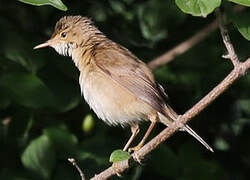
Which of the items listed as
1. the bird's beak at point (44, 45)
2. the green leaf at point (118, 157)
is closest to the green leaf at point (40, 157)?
the bird's beak at point (44, 45)

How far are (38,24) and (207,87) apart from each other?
6.00 feet

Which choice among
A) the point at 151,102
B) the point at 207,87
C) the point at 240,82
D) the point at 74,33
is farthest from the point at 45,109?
the point at 240,82

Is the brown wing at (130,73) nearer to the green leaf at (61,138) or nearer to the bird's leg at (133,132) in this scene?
the bird's leg at (133,132)

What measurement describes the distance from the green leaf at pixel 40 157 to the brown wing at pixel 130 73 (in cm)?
87

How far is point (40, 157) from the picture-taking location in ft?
17.9

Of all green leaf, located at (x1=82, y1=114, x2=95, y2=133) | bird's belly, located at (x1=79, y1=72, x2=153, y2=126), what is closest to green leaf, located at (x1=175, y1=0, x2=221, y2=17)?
bird's belly, located at (x1=79, y1=72, x2=153, y2=126)

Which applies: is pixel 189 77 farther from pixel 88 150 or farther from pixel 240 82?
pixel 88 150

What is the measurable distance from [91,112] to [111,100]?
988mm

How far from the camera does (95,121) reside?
236 inches

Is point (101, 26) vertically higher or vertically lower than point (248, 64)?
lower

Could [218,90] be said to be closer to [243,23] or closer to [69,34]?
[243,23]

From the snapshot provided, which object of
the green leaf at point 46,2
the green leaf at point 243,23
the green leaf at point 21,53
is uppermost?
the green leaf at point 46,2

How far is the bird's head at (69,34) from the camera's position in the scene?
18.6ft

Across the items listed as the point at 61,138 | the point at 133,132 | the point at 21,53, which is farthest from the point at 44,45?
the point at 133,132
